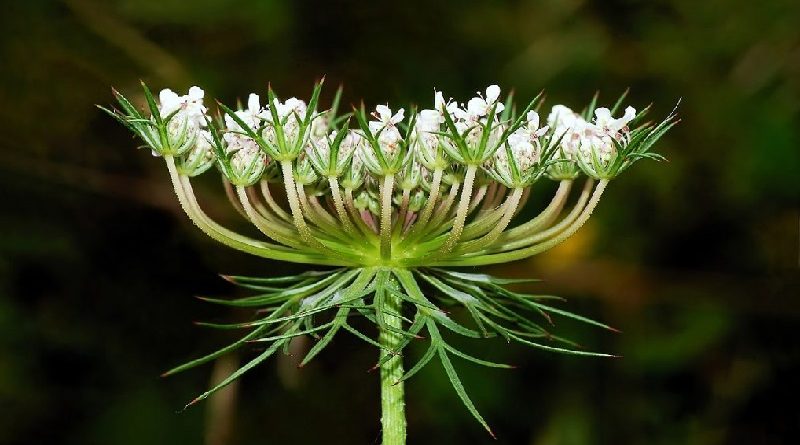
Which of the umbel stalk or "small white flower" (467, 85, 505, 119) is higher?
"small white flower" (467, 85, 505, 119)

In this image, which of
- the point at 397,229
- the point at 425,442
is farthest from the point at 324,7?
the point at 397,229

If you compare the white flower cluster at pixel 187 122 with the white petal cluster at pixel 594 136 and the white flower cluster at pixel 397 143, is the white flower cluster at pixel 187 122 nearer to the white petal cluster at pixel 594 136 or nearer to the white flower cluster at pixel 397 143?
the white flower cluster at pixel 397 143

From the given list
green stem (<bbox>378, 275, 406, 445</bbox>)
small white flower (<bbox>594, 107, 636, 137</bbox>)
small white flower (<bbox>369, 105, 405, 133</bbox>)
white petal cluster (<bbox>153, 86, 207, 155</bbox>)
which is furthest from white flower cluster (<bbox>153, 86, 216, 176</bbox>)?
small white flower (<bbox>594, 107, 636, 137</bbox>)

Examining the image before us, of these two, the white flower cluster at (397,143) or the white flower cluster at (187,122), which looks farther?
the white flower cluster at (187,122)

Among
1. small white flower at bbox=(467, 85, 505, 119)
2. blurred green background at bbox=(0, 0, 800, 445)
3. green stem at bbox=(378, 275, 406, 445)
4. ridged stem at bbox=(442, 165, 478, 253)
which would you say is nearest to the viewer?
ridged stem at bbox=(442, 165, 478, 253)

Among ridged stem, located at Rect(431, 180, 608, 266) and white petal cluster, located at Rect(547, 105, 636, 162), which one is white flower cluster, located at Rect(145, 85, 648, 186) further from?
ridged stem, located at Rect(431, 180, 608, 266)

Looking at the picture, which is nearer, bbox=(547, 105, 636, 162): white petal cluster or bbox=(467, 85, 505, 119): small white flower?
bbox=(467, 85, 505, 119): small white flower

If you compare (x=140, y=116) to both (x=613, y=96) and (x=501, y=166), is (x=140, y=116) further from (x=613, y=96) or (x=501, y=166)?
(x=613, y=96)

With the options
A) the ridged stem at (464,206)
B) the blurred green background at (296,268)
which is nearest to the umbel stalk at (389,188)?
the ridged stem at (464,206)
